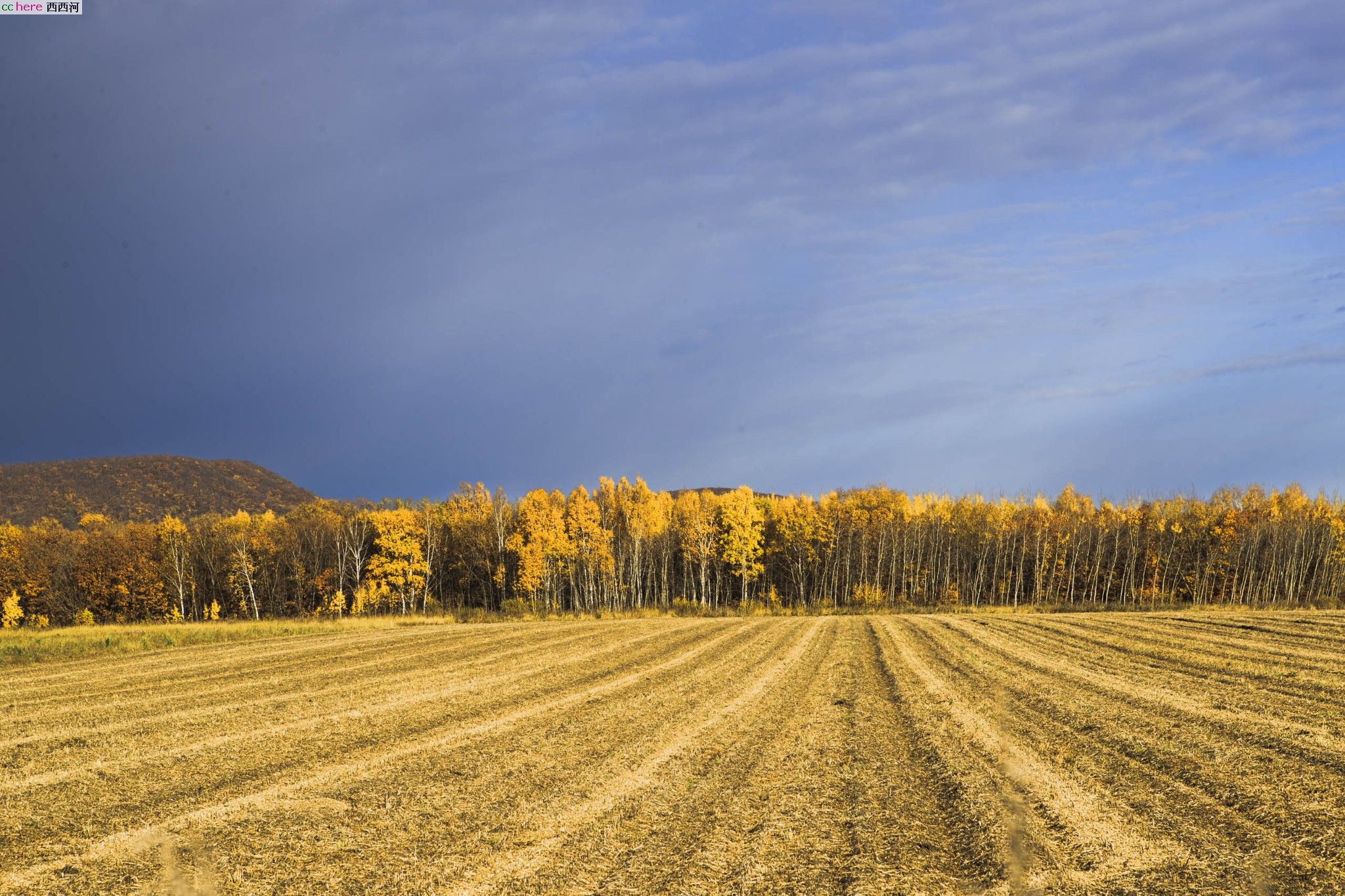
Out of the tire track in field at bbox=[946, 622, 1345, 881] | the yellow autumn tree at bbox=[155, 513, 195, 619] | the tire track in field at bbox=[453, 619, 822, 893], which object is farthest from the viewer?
the yellow autumn tree at bbox=[155, 513, 195, 619]

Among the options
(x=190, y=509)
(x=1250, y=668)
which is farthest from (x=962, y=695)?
(x=190, y=509)

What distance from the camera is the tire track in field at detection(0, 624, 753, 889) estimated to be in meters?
7.95

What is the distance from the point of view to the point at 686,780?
10.6 meters

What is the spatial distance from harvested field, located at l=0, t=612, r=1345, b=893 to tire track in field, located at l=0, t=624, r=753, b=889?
0.18 feet

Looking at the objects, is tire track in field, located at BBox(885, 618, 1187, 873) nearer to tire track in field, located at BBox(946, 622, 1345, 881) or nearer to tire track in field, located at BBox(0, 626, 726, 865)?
tire track in field, located at BBox(946, 622, 1345, 881)

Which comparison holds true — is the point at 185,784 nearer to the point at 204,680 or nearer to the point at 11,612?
the point at 204,680

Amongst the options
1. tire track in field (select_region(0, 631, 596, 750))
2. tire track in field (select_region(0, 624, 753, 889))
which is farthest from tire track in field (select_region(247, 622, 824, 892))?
tire track in field (select_region(0, 631, 596, 750))

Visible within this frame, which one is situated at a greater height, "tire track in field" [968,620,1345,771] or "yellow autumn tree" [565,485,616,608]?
"tire track in field" [968,620,1345,771]

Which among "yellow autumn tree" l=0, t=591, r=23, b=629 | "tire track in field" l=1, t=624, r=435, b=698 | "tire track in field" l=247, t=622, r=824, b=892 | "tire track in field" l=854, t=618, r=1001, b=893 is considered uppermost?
"tire track in field" l=854, t=618, r=1001, b=893

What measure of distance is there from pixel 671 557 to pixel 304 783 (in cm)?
7981

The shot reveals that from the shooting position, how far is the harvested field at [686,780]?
7488mm

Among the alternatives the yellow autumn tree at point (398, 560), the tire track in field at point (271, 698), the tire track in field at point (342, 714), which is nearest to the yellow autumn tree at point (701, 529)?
the yellow autumn tree at point (398, 560)

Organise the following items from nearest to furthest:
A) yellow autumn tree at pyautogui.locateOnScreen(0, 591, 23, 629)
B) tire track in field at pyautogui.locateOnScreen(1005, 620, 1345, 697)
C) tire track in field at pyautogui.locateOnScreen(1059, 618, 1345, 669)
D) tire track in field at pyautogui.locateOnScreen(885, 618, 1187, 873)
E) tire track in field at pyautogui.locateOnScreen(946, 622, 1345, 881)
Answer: tire track in field at pyautogui.locateOnScreen(885, 618, 1187, 873)
tire track in field at pyautogui.locateOnScreen(946, 622, 1345, 881)
tire track in field at pyautogui.locateOnScreen(1005, 620, 1345, 697)
tire track in field at pyautogui.locateOnScreen(1059, 618, 1345, 669)
yellow autumn tree at pyautogui.locateOnScreen(0, 591, 23, 629)

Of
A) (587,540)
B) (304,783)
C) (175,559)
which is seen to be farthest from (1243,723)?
(175,559)
